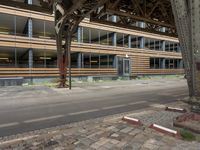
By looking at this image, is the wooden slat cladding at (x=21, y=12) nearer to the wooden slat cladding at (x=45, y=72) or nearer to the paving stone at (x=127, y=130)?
the wooden slat cladding at (x=45, y=72)

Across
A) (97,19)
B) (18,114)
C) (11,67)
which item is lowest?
(18,114)

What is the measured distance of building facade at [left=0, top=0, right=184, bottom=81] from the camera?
78.8 feet

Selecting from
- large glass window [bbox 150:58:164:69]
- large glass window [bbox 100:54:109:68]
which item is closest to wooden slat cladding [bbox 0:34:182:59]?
large glass window [bbox 150:58:164:69]

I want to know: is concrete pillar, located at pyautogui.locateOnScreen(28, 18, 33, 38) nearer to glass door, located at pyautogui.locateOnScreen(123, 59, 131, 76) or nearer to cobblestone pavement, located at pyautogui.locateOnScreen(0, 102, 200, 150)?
glass door, located at pyautogui.locateOnScreen(123, 59, 131, 76)

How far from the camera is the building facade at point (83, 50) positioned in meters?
24.0

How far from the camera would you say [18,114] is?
8008 millimetres

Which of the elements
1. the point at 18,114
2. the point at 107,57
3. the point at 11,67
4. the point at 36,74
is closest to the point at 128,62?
the point at 107,57

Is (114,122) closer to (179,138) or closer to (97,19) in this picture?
(179,138)

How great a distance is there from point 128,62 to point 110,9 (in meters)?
22.3

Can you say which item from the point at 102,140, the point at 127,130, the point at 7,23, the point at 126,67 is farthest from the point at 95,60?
the point at 102,140

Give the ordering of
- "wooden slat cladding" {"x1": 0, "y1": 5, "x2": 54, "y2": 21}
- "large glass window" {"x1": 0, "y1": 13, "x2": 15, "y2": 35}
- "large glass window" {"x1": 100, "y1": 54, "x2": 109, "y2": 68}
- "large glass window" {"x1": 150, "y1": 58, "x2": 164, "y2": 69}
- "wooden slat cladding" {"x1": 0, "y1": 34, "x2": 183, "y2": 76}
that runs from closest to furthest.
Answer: "wooden slat cladding" {"x1": 0, "y1": 5, "x2": 54, "y2": 21} → "wooden slat cladding" {"x1": 0, "y1": 34, "x2": 183, "y2": 76} → "large glass window" {"x1": 0, "y1": 13, "x2": 15, "y2": 35} → "large glass window" {"x1": 100, "y1": 54, "x2": 109, "y2": 68} → "large glass window" {"x1": 150, "y1": 58, "x2": 164, "y2": 69}

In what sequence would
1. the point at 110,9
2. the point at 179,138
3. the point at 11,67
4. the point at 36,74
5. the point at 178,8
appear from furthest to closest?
the point at 36,74
the point at 11,67
the point at 110,9
the point at 178,8
the point at 179,138

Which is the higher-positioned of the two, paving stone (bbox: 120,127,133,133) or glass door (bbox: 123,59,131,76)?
glass door (bbox: 123,59,131,76)

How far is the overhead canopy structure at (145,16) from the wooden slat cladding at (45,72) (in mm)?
8269
